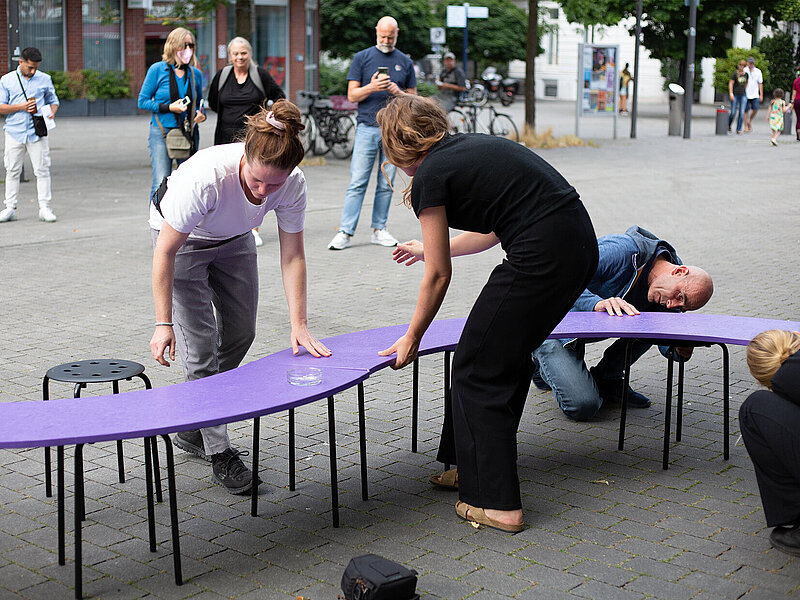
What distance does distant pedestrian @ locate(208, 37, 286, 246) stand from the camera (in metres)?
9.98

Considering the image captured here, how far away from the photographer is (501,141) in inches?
152

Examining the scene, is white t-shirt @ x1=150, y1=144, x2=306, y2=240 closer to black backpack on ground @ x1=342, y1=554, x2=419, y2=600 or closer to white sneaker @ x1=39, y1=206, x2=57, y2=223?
black backpack on ground @ x1=342, y1=554, x2=419, y2=600

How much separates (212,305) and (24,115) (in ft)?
25.7

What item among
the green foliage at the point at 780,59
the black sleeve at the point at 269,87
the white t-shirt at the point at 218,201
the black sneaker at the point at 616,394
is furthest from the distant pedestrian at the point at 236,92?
the green foliage at the point at 780,59

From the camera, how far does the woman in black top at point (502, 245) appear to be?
3.79m

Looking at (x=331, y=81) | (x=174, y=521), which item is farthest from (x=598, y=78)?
(x=174, y=521)

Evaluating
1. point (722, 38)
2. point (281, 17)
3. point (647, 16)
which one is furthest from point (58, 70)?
point (722, 38)

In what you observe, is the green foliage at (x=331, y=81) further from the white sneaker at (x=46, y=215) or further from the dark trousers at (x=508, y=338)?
the dark trousers at (x=508, y=338)

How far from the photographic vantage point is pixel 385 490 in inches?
180

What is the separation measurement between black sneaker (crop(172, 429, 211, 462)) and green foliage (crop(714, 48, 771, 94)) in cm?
3340

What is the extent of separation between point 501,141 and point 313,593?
5.55 ft

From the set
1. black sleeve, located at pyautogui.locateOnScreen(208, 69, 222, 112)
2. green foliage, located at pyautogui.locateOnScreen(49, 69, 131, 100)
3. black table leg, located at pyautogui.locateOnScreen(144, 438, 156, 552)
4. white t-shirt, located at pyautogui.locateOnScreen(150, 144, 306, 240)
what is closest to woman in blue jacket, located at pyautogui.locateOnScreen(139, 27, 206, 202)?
black sleeve, located at pyautogui.locateOnScreen(208, 69, 222, 112)

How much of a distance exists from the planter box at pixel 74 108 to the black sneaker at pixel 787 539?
2783 cm

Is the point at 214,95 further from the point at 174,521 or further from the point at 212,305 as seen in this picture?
the point at 174,521
